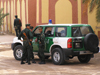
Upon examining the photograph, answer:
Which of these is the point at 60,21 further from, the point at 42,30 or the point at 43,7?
the point at 42,30

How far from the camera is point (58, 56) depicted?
1172 cm

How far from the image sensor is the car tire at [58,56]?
1152 cm

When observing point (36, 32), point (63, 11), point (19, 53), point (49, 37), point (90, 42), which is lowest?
point (19, 53)

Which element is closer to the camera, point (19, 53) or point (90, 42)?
point (90, 42)

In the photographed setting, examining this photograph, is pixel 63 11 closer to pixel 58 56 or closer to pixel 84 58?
pixel 84 58

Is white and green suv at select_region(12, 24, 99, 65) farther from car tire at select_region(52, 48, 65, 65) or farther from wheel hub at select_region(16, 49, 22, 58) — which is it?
wheel hub at select_region(16, 49, 22, 58)

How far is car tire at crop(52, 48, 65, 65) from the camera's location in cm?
1152

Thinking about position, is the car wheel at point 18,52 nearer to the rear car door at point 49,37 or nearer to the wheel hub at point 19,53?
the wheel hub at point 19,53

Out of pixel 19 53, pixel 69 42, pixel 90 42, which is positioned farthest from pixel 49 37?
pixel 19 53

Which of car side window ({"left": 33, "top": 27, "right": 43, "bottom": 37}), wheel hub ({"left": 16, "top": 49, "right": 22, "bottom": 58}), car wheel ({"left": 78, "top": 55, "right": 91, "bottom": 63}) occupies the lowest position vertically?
car wheel ({"left": 78, "top": 55, "right": 91, "bottom": 63})

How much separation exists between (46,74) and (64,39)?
2.52m

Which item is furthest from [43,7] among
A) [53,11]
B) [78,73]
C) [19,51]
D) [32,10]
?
[78,73]

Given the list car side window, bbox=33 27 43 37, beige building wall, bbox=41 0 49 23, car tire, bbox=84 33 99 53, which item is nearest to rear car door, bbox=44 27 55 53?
car side window, bbox=33 27 43 37

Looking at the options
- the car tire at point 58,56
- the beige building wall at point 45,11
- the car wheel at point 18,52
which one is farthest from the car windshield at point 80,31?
the beige building wall at point 45,11
